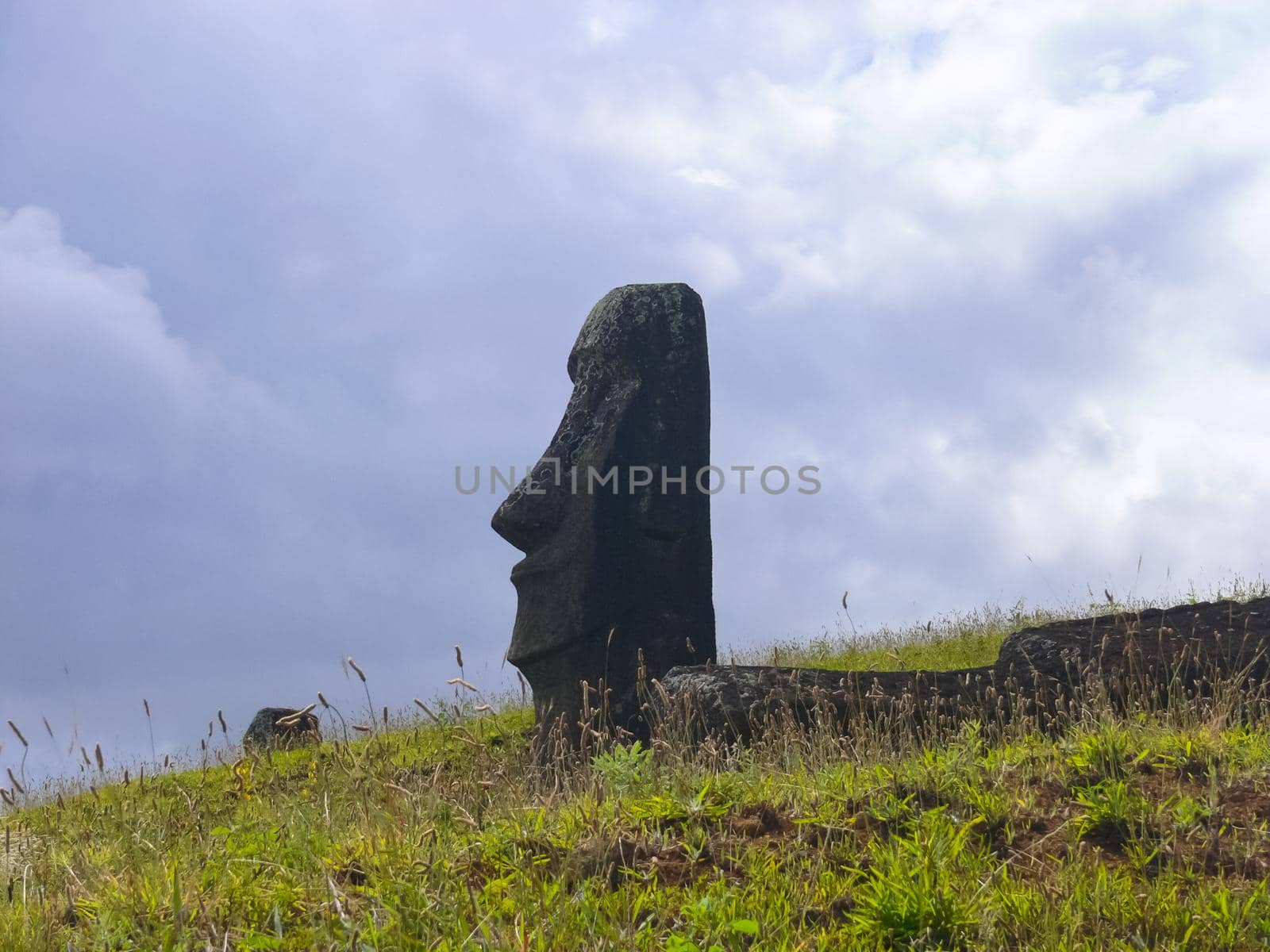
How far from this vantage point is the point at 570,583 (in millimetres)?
10367

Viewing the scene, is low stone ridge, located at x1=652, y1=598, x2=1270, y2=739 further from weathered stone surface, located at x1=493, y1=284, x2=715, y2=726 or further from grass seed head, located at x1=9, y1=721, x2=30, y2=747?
grass seed head, located at x1=9, y1=721, x2=30, y2=747

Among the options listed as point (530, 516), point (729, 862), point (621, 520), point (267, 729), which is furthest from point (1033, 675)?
point (267, 729)

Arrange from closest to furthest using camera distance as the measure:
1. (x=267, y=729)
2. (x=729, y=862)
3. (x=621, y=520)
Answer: (x=729, y=862), (x=621, y=520), (x=267, y=729)

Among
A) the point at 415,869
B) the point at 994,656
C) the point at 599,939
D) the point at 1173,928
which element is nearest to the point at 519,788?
the point at 415,869

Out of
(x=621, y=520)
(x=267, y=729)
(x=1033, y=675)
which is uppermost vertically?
(x=621, y=520)

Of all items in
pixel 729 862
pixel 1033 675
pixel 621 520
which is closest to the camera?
pixel 729 862

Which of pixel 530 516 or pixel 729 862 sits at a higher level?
pixel 530 516

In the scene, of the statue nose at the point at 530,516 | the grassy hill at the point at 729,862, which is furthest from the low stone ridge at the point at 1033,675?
the statue nose at the point at 530,516

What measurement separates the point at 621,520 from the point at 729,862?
249 inches

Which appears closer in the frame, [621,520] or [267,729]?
[621,520]

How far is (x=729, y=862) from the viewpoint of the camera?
14.5 ft

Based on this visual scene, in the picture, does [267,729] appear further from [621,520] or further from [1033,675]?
[1033,675]

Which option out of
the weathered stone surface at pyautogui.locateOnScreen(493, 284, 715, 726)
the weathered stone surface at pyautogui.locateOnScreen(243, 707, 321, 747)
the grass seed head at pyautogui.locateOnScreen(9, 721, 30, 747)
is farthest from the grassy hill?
the weathered stone surface at pyautogui.locateOnScreen(243, 707, 321, 747)

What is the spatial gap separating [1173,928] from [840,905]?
46.2 inches
